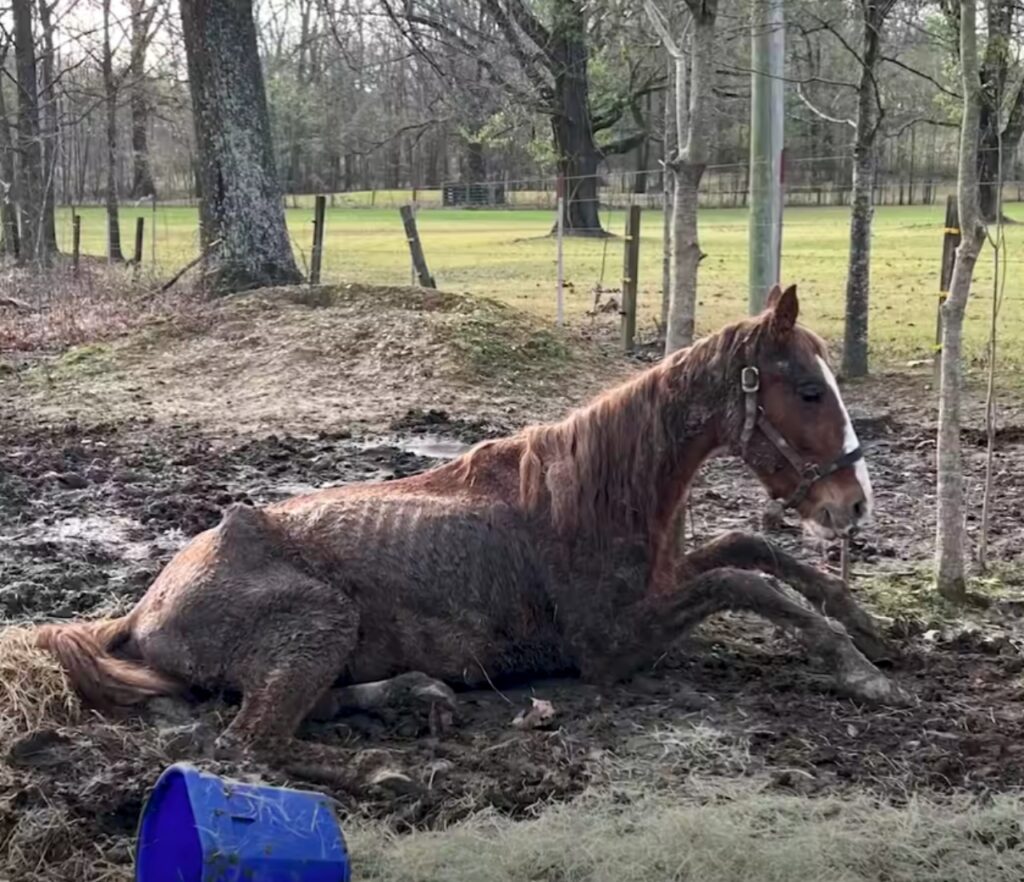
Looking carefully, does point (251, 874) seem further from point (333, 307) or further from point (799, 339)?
point (333, 307)

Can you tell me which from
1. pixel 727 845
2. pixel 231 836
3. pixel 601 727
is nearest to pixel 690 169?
pixel 601 727

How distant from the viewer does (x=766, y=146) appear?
9.03 m

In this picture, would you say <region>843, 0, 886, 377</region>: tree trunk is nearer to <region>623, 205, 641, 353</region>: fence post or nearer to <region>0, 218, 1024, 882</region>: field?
<region>0, 218, 1024, 882</region>: field

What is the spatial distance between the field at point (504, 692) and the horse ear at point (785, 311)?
1346 millimetres

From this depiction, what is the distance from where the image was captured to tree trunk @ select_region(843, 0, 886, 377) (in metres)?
11.0

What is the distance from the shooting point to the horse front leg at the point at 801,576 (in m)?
4.83

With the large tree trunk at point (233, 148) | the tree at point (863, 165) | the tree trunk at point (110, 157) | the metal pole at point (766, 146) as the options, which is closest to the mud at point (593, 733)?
the metal pole at point (766, 146)

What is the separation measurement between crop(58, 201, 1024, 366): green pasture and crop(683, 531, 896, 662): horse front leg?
339 inches

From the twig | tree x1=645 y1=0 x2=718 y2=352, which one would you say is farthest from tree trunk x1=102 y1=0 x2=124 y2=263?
tree x1=645 y1=0 x2=718 y2=352

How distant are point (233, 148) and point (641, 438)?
1264 cm

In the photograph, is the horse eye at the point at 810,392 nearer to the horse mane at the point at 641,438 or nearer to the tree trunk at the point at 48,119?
the horse mane at the point at 641,438

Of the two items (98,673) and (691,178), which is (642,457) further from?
(691,178)

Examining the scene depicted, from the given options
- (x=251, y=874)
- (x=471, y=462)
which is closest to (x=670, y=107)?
(x=471, y=462)

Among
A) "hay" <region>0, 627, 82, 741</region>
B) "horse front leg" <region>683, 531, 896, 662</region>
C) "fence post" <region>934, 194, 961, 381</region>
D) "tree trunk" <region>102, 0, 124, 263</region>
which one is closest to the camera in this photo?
"hay" <region>0, 627, 82, 741</region>
